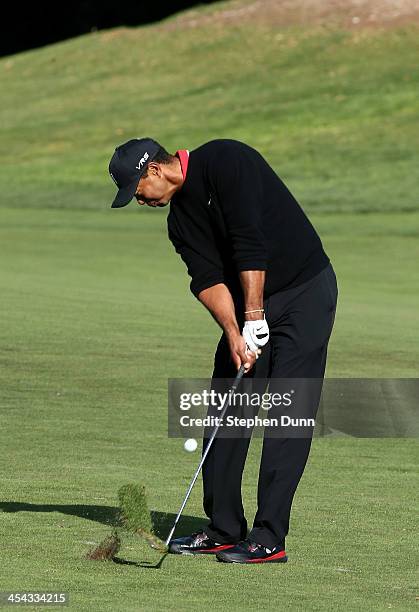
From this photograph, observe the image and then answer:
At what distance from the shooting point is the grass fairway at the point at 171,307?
616 cm

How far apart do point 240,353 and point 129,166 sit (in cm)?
89

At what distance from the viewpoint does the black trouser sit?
6539mm

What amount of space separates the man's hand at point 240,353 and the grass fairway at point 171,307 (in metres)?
0.82

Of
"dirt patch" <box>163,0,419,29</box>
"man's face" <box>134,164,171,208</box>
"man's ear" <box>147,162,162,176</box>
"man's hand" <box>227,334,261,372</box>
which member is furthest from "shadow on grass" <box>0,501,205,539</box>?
"dirt patch" <box>163,0,419,29</box>

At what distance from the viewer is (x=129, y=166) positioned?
6316 mm

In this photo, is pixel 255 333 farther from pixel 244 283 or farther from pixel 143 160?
pixel 143 160

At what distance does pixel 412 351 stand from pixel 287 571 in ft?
25.4

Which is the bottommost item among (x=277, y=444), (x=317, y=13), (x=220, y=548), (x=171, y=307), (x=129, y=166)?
(x=317, y=13)

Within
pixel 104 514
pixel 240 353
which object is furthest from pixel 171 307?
pixel 240 353

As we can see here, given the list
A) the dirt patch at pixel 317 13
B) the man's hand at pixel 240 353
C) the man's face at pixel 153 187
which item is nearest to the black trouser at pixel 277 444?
the man's hand at pixel 240 353

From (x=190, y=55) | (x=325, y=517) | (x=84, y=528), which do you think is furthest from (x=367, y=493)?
(x=190, y=55)

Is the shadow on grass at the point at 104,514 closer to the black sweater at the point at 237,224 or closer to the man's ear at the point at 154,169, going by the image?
the black sweater at the point at 237,224

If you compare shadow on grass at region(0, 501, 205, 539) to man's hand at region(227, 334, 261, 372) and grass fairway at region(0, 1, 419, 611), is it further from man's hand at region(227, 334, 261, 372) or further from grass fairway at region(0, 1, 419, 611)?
man's hand at region(227, 334, 261, 372)

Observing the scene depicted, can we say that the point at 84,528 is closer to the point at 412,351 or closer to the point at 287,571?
the point at 287,571
